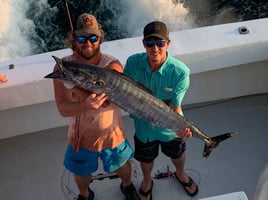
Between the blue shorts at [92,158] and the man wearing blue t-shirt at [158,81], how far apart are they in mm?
118

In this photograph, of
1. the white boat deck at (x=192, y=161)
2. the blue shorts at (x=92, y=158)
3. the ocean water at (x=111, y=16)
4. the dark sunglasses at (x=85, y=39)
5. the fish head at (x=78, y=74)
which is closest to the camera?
the fish head at (x=78, y=74)

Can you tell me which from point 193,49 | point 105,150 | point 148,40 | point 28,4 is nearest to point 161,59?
point 148,40

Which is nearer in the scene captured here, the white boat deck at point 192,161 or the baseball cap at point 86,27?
the baseball cap at point 86,27

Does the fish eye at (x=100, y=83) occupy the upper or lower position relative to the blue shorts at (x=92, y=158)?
upper

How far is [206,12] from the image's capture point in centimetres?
560

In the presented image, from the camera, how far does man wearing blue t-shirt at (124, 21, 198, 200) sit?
7.45 ft

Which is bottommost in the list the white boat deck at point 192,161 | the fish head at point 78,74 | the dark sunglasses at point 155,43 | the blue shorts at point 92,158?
the white boat deck at point 192,161

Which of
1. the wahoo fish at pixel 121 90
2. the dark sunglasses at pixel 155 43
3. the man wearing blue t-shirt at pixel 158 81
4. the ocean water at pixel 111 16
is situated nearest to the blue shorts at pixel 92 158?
the man wearing blue t-shirt at pixel 158 81

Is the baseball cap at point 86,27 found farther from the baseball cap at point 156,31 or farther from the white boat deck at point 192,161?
the white boat deck at point 192,161

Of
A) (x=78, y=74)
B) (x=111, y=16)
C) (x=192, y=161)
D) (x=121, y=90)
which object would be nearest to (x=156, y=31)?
(x=121, y=90)

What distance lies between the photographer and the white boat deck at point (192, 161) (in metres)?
3.05

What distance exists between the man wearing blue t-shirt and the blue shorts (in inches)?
4.6

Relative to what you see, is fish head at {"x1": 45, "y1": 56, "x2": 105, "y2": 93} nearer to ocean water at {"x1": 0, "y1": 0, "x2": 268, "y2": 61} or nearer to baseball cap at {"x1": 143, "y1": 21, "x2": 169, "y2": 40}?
baseball cap at {"x1": 143, "y1": 21, "x2": 169, "y2": 40}

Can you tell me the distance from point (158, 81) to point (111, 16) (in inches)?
138
